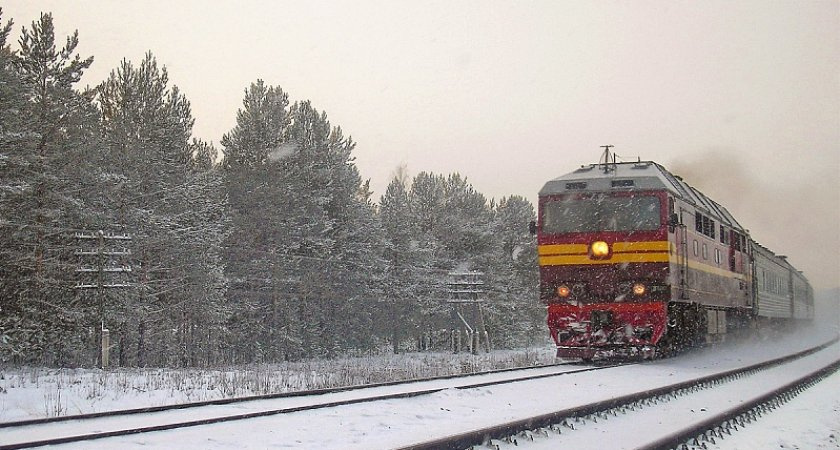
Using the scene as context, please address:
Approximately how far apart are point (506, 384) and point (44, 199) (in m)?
17.6

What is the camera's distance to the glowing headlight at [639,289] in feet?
54.2

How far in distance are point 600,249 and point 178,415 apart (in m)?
11.0

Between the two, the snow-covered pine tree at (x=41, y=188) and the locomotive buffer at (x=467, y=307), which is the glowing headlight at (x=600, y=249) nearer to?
the locomotive buffer at (x=467, y=307)

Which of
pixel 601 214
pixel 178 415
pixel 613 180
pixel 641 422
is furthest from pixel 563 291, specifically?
pixel 178 415

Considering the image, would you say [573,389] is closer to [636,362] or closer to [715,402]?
[715,402]

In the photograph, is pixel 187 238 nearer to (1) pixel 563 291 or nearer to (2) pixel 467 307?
(1) pixel 563 291

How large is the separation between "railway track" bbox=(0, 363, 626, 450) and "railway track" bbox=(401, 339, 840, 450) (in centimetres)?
225

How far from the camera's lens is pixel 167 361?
32.4 m

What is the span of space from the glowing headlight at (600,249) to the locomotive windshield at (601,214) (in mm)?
323

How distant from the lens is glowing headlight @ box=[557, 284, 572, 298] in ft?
56.2

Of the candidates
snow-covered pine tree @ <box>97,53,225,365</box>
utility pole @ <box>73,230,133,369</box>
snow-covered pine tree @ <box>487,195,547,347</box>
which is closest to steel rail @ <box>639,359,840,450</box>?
utility pole @ <box>73,230,133,369</box>

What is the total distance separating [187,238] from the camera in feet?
94.3

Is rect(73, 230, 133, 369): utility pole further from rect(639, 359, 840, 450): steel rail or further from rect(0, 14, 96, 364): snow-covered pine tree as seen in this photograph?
rect(639, 359, 840, 450): steel rail

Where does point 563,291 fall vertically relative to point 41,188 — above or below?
below
